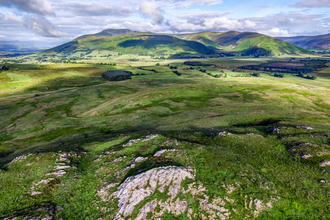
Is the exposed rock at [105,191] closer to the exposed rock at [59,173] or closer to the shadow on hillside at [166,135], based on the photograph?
the exposed rock at [59,173]

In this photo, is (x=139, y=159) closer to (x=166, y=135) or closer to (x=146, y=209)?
(x=146, y=209)

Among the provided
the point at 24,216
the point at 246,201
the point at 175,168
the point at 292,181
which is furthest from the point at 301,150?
the point at 24,216

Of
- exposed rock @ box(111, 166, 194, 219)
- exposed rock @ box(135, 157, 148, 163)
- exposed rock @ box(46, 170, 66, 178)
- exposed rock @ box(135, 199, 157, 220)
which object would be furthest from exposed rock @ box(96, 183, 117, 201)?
exposed rock @ box(46, 170, 66, 178)

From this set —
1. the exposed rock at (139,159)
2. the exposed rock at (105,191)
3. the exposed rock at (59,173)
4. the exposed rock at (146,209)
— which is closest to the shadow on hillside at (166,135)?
the exposed rock at (59,173)

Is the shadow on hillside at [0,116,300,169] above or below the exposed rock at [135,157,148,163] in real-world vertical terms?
below

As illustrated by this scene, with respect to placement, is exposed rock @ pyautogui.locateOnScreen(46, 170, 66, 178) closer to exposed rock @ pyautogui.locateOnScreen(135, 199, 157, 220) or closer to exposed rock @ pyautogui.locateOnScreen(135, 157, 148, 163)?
exposed rock @ pyautogui.locateOnScreen(135, 157, 148, 163)

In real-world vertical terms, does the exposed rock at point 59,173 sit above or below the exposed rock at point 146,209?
below

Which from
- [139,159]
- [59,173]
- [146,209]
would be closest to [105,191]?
[139,159]

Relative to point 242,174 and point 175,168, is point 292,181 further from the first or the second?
point 175,168

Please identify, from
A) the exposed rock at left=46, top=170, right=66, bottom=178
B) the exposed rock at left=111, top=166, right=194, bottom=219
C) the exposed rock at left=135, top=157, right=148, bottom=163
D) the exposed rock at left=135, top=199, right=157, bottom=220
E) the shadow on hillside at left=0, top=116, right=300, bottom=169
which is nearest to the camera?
the exposed rock at left=135, top=199, right=157, bottom=220

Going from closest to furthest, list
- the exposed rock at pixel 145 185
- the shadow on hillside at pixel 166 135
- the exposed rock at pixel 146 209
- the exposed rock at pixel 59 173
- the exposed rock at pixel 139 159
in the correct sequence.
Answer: the exposed rock at pixel 146 209 < the exposed rock at pixel 145 185 < the exposed rock at pixel 59 173 < the exposed rock at pixel 139 159 < the shadow on hillside at pixel 166 135

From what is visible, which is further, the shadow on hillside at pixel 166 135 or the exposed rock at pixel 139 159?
the shadow on hillside at pixel 166 135
